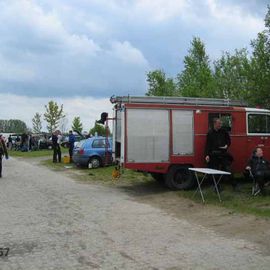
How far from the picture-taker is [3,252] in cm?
796

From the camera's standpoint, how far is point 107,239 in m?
9.02

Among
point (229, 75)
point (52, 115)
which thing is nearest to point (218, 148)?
point (229, 75)

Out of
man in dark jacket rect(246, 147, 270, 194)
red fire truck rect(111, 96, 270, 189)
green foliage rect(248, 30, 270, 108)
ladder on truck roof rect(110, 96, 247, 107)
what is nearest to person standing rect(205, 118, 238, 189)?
red fire truck rect(111, 96, 270, 189)

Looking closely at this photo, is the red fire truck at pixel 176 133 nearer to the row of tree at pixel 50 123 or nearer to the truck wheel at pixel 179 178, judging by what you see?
the truck wheel at pixel 179 178

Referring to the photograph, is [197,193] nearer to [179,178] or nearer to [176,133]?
[179,178]

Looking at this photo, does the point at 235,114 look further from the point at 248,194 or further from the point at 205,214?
the point at 205,214

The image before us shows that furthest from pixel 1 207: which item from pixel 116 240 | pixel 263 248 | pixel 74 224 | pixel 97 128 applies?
pixel 97 128

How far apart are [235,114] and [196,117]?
1250 mm

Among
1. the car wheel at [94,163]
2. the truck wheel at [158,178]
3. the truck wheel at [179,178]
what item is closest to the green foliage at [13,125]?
the car wheel at [94,163]

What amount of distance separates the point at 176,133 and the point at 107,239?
275 inches

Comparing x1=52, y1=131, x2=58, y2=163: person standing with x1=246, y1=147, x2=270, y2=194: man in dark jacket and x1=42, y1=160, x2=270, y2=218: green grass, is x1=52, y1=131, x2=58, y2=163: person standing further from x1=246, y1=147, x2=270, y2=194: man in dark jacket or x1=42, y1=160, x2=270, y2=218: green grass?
x1=246, y1=147, x2=270, y2=194: man in dark jacket

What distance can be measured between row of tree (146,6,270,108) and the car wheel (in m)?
7.15

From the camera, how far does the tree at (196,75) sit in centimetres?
3554

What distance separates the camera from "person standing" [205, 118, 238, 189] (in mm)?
15008
